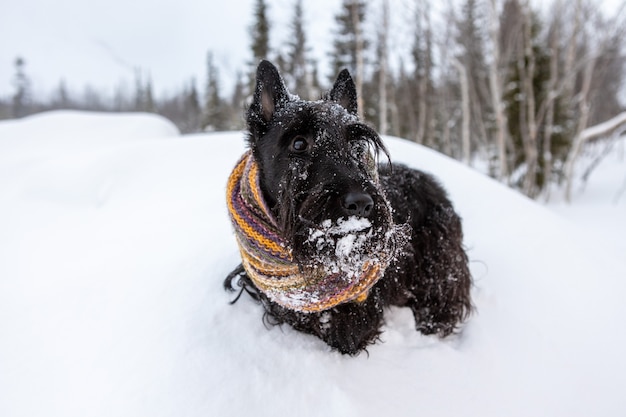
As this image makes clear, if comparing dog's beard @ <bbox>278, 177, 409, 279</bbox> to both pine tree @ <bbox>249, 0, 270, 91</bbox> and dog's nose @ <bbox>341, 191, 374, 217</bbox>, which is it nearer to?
dog's nose @ <bbox>341, 191, 374, 217</bbox>

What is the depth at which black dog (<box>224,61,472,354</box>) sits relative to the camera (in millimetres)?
1696

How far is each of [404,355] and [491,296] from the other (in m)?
1.01

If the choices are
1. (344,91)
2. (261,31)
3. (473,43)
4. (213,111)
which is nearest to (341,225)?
(344,91)

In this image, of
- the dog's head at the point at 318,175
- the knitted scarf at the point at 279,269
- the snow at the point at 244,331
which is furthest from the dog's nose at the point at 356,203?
the snow at the point at 244,331

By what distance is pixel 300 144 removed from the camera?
1876 millimetres

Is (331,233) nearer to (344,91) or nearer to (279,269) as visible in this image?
(279,269)

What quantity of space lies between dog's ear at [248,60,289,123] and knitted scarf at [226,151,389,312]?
0.96 feet

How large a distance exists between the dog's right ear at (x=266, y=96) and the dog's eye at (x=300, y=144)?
31cm

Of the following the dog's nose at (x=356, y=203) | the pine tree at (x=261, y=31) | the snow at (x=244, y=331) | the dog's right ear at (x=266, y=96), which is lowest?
the snow at (x=244, y=331)

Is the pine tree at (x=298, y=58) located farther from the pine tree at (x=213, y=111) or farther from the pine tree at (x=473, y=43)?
the pine tree at (x=213, y=111)

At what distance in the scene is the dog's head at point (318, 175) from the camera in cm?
164

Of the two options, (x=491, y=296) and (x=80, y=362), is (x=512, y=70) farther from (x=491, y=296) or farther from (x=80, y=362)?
(x=80, y=362)

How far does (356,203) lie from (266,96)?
936 mm

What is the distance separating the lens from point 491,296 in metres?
2.90
